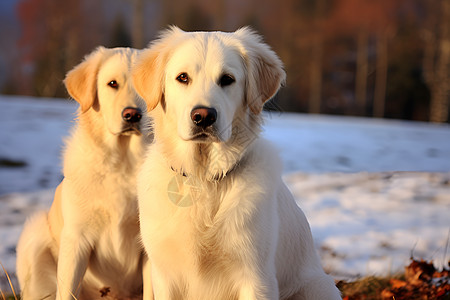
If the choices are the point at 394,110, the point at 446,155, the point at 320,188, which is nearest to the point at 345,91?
the point at 394,110

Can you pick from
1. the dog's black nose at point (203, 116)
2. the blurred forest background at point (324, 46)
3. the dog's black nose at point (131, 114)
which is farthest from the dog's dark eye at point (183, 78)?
the blurred forest background at point (324, 46)

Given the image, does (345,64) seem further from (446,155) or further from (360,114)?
(446,155)

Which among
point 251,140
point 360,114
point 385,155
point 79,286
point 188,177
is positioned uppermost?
point 251,140

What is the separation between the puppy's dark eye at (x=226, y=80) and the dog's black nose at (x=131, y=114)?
0.85 meters

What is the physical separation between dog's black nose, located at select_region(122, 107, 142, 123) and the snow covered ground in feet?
1.85

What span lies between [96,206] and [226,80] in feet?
3.94

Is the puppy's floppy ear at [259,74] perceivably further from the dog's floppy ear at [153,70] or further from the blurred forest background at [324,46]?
the blurred forest background at [324,46]

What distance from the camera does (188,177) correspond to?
2.47m

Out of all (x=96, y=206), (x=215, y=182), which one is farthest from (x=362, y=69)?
(x=215, y=182)

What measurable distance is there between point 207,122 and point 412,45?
21441mm

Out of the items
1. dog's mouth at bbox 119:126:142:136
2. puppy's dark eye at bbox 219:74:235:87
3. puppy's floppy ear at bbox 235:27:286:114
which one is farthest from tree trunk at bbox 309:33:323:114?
puppy's dark eye at bbox 219:74:235:87

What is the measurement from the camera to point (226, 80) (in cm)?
239

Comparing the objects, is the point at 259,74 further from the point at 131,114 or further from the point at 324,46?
the point at 324,46

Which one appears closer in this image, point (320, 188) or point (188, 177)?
point (188, 177)
